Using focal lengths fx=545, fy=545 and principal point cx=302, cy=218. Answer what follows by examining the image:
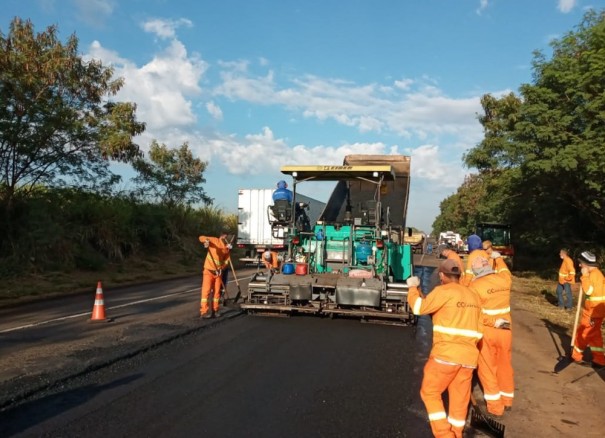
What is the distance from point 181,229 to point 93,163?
931 centimetres

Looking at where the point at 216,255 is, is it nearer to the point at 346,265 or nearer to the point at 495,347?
the point at 346,265

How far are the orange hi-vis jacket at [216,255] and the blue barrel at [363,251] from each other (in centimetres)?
275

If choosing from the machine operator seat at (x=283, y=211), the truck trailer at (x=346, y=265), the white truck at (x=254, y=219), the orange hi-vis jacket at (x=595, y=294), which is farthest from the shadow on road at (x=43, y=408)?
the white truck at (x=254, y=219)

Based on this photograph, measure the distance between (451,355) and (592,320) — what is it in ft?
15.7

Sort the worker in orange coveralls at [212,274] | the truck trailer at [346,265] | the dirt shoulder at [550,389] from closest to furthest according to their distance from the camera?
the dirt shoulder at [550,389] → the truck trailer at [346,265] → the worker in orange coveralls at [212,274]

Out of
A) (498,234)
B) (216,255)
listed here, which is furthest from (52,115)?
(498,234)

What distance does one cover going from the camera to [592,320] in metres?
7.82

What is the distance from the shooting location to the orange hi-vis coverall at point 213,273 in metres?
10.6

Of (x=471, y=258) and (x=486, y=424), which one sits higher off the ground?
(x=471, y=258)

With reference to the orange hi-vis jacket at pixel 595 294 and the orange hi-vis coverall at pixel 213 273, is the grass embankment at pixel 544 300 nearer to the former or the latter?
the orange hi-vis jacket at pixel 595 294

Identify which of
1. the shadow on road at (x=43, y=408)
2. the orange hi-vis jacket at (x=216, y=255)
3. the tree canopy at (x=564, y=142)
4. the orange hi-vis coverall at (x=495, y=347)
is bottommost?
the shadow on road at (x=43, y=408)

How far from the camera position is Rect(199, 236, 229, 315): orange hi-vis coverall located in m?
10.6

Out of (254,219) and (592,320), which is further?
(254,219)

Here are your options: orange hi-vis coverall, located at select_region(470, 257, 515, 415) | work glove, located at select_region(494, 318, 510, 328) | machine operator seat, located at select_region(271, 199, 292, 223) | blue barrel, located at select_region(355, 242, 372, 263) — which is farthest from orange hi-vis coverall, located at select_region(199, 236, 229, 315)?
work glove, located at select_region(494, 318, 510, 328)
